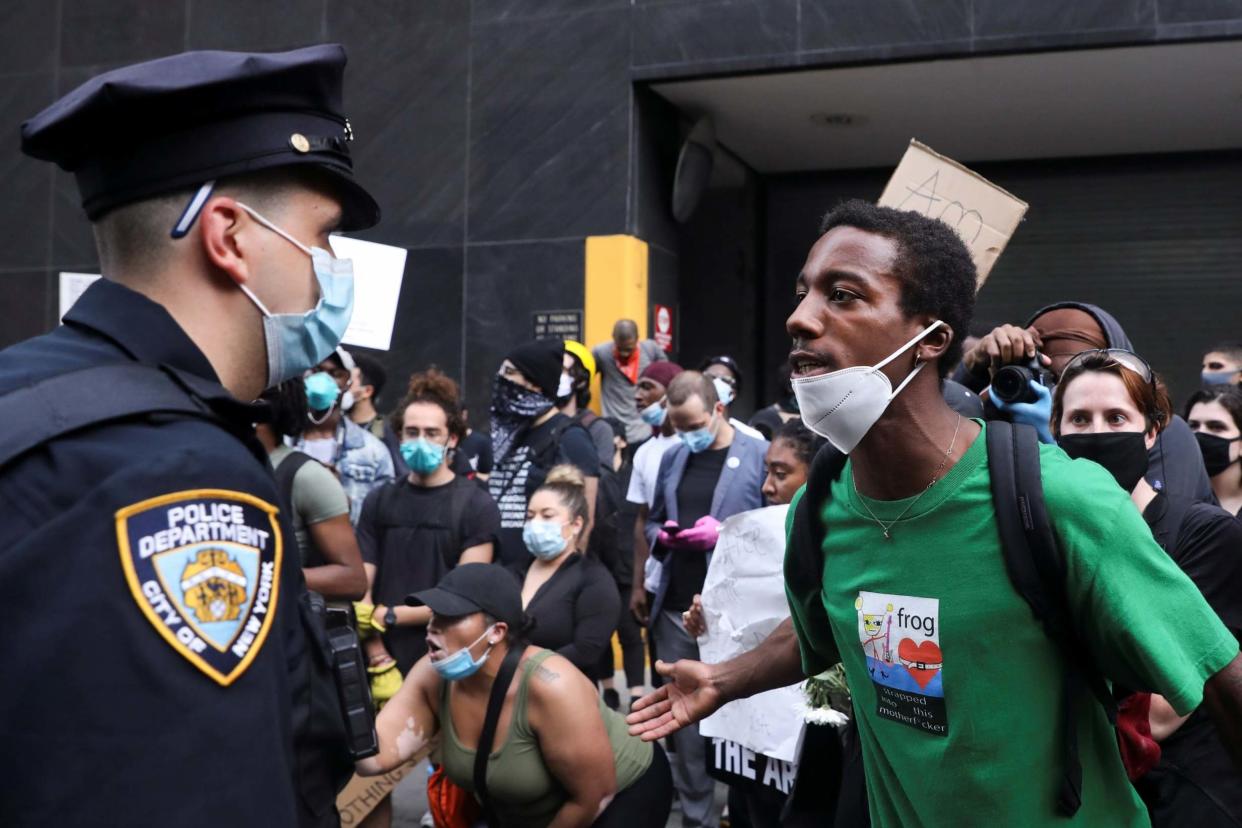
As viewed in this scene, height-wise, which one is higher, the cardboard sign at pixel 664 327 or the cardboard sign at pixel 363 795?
the cardboard sign at pixel 664 327

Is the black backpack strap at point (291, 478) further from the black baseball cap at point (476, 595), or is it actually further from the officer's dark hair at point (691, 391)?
the officer's dark hair at point (691, 391)

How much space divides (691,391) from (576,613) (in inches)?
59.2

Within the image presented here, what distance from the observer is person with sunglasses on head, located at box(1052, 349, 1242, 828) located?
3.18 m

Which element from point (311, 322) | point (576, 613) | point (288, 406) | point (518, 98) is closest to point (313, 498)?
point (288, 406)

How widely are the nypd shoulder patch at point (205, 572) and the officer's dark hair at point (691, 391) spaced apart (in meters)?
5.52

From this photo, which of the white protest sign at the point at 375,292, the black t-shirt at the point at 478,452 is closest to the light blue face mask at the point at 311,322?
the white protest sign at the point at 375,292

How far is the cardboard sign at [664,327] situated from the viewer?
40.1 feet

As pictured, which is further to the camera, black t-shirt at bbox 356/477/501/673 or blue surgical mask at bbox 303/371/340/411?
blue surgical mask at bbox 303/371/340/411

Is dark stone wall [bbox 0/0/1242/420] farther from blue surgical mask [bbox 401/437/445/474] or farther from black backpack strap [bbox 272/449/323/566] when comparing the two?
black backpack strap [bbox 272/449/323/566]

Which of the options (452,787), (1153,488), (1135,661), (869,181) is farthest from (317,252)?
(869,181)

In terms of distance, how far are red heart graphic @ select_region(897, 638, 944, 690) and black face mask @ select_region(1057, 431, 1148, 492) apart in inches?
45.0

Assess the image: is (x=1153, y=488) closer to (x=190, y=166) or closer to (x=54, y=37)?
(x=190, y=166)

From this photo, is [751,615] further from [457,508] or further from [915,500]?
[915,500]

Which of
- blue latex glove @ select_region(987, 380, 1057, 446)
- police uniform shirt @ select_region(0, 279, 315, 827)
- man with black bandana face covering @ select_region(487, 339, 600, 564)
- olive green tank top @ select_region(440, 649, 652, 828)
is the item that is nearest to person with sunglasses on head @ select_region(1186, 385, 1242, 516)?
blue latex glove @ select_region(987, 380, 1057, 446)
